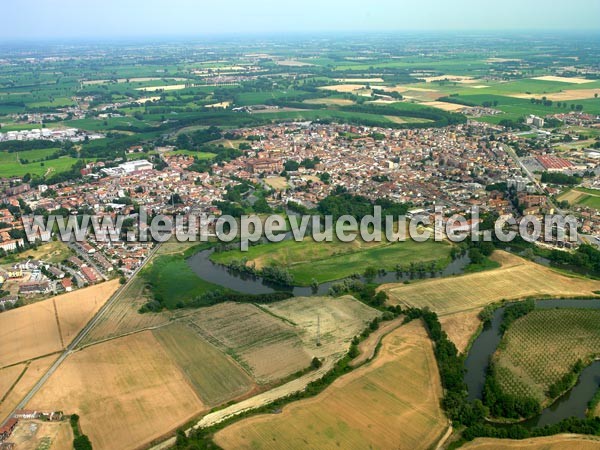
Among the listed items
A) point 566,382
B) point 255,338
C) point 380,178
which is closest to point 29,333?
point 255,338

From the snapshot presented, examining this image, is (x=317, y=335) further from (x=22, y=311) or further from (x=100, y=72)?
(x=100, y=72)

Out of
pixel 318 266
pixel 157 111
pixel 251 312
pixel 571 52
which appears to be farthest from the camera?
pixel 571 52

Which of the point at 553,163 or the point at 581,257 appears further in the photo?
the point at 553,163

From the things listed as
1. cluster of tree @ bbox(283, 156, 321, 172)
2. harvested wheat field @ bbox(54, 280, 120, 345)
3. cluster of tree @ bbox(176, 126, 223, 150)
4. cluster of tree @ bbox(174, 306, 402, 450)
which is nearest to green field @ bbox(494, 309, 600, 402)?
cluster of tree @ bbox(174, 306, 402, 450)

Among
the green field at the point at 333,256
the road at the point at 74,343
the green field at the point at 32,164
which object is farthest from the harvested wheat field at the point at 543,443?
the green field at the point at 32,164

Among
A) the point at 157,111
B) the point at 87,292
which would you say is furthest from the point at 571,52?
the point at 87,292

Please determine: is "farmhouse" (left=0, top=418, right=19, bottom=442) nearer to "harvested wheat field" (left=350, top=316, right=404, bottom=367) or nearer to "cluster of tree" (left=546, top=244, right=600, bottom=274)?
"harvested wheat field" (left=350, top=316, right=404, bottom=367)

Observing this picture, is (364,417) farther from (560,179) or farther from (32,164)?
(32,164)

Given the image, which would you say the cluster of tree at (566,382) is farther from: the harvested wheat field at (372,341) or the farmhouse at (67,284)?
the farmhouse at (67,284)
